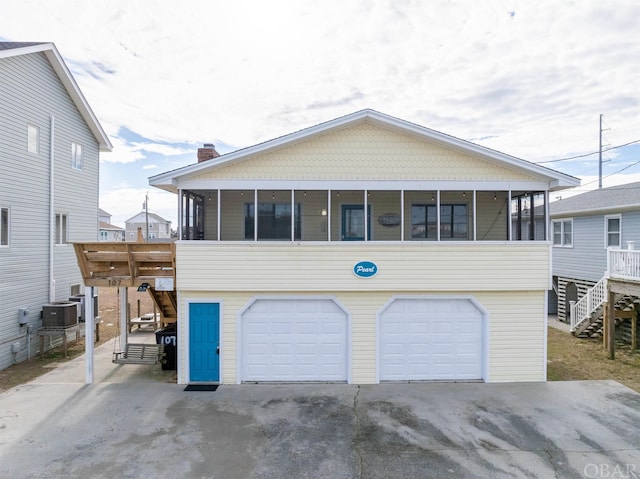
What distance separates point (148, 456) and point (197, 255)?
513 cm

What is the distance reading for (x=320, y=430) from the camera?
811 cm

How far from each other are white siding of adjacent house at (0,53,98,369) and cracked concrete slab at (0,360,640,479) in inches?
146

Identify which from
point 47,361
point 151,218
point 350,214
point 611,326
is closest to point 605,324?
point 611,326

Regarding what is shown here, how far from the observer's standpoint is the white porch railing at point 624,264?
13.0 m

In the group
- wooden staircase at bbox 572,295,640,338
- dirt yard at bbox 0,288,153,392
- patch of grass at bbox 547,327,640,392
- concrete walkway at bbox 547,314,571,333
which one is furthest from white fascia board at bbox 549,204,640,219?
dirt yard at bbox 0,288,153,392

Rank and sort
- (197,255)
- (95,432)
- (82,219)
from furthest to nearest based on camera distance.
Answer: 1. (82,219)
2. (197,255)
3. (95,432)

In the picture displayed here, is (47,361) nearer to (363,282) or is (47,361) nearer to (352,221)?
(363,282)

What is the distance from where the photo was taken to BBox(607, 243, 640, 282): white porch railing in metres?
13.0

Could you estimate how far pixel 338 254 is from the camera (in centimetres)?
1068

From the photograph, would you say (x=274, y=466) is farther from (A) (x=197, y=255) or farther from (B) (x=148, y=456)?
(A) (x=197, y=255)

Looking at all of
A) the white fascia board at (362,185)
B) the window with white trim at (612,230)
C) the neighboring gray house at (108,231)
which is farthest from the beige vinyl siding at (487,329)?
the neighboring gray house at (108,231)

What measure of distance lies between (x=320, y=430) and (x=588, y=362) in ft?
34.4

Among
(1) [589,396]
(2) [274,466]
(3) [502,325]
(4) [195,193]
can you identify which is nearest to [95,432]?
(2) [274,466]

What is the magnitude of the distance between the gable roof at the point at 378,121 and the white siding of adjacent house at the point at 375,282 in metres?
2.03
